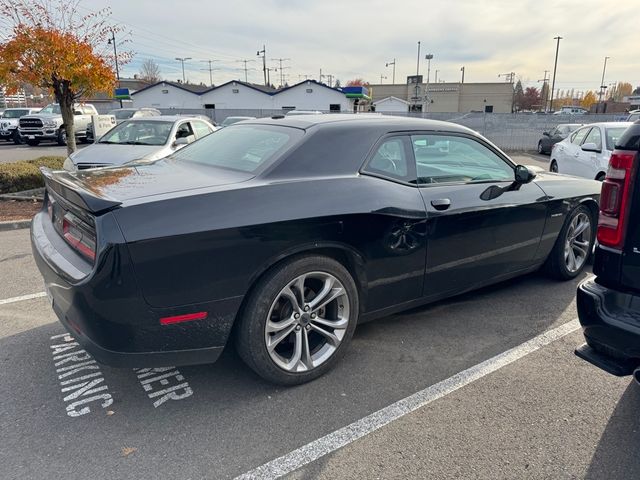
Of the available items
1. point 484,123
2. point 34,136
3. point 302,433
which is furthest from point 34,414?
point 484,123

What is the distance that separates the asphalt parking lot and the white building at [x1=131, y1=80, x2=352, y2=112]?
38.5 m

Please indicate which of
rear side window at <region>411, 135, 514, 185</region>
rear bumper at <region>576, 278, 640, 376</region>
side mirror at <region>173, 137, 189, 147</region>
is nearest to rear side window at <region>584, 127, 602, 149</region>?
rear side window at <region>411, 135, 514, 185</region>

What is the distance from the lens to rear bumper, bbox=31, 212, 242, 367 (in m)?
2.24

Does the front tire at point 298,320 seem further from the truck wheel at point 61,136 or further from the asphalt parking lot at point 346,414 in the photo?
the truck wheel at point 61,136

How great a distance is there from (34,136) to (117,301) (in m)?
22.2

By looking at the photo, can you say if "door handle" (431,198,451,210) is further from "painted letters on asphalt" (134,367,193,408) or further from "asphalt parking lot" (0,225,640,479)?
"painted letters on asphalt" (134,367,193,408)

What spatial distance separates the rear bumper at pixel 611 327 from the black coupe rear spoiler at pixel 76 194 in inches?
98.7

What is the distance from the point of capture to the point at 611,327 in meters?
2.30

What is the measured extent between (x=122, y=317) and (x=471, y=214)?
254cm

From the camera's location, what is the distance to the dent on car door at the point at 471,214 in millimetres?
3391

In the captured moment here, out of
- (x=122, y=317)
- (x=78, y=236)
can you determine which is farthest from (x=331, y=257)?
(x=78, y=236)

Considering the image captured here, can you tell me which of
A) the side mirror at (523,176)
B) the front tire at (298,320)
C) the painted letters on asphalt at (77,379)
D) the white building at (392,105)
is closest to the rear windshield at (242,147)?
the front tire at (298,320)

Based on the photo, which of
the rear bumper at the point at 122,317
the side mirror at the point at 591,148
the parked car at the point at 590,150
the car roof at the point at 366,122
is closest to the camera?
the rear bumper at the point at 122,317

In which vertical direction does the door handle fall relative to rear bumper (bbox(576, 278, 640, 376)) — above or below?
above
